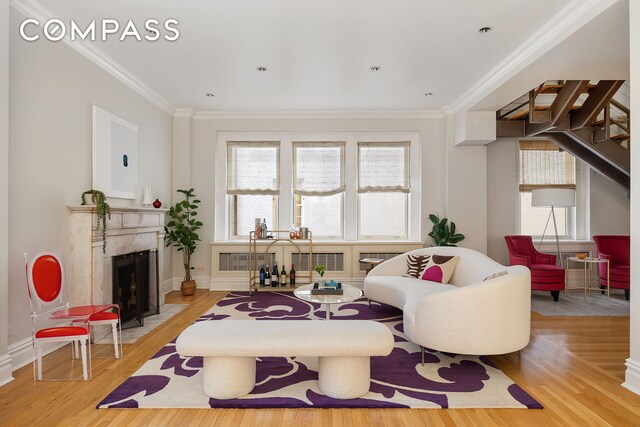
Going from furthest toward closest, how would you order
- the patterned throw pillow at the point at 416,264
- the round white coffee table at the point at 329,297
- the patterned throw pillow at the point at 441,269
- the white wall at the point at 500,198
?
the white wall at the point at 500,198, the patterned throw pillow at the point at 416,264, the patterned throw pillow at the point at 441,269, the round white coffee table at the point at 329,297

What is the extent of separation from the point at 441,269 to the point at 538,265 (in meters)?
2.16

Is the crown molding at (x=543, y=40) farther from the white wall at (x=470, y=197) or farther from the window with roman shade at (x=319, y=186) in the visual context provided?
the window with roman shade at (x=319, y=186)

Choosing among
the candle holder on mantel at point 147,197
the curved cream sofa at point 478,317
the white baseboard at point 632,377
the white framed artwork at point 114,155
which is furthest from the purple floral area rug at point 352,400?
the candle holder on mantel at point 147,197

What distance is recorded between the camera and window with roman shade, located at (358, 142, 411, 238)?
639cm

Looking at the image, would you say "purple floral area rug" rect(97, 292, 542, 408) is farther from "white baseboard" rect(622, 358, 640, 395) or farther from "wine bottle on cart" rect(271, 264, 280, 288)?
"wine bottle on cart" rect(271, 264, 280, 288)

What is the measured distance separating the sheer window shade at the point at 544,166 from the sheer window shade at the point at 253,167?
4362 millimetres

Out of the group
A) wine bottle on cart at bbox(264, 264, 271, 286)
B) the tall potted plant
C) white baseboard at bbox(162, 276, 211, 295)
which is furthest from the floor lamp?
white baseboard at bbox(162, 276, 211, 295)

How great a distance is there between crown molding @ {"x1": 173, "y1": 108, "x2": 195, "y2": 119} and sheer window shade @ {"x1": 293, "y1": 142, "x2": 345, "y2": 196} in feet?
5.87

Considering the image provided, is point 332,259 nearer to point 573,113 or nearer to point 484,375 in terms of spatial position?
point 484,375

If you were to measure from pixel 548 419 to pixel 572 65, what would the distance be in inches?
133

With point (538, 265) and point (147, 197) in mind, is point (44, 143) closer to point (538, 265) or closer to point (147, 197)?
point (147, 197)

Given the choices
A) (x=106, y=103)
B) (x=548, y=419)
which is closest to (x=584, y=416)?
(x=548, y=419)

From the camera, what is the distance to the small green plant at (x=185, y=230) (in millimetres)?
5707

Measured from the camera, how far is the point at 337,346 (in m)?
2.38
